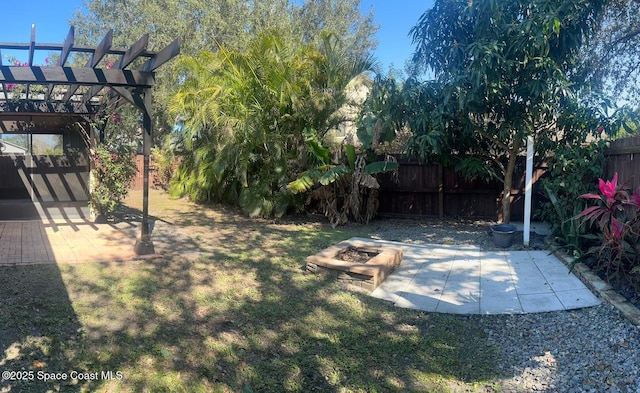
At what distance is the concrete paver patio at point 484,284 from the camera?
15.8 feet

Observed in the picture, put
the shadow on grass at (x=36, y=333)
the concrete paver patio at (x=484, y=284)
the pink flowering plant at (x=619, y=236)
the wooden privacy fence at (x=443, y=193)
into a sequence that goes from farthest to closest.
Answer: the wooden privacy fence at (x=443, y=193) → the concrete paver patio at (x=484, y=284) → the pink flowering plant at (x=619, y=236) → the shadow on grass at (x=36, y=333)

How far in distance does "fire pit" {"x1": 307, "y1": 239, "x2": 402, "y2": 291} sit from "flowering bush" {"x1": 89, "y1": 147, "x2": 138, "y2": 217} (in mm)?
5099

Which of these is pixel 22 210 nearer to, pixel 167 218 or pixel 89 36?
pixel 167 218

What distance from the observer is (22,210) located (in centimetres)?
980

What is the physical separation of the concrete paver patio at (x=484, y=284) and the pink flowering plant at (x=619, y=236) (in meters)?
0.40

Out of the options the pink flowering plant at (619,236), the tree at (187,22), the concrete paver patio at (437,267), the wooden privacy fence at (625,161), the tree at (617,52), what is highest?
the tree at (187,22)

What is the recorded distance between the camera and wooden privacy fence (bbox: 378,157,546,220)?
34.5ft

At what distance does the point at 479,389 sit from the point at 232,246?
5114 millimetres

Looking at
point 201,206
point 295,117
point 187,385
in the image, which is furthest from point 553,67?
point 201,206

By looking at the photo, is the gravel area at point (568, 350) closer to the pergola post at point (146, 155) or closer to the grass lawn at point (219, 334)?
the grass lawn at point (219, 334)

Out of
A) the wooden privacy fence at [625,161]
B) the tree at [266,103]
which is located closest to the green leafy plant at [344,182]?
the tree at [266,103]

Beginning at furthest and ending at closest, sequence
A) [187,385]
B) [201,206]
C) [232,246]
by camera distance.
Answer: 1. [201,206]
2. [232,246]
3. [187,385]

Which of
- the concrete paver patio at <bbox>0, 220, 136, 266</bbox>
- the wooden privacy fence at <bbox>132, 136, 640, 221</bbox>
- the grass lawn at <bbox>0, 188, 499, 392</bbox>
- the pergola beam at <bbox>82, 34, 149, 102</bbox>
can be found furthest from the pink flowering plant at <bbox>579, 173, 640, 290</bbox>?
the concrete paver patio at <bbox>0, 220, 136, 266</bbox>

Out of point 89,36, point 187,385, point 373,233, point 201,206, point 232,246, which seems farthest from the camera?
point 89,36
